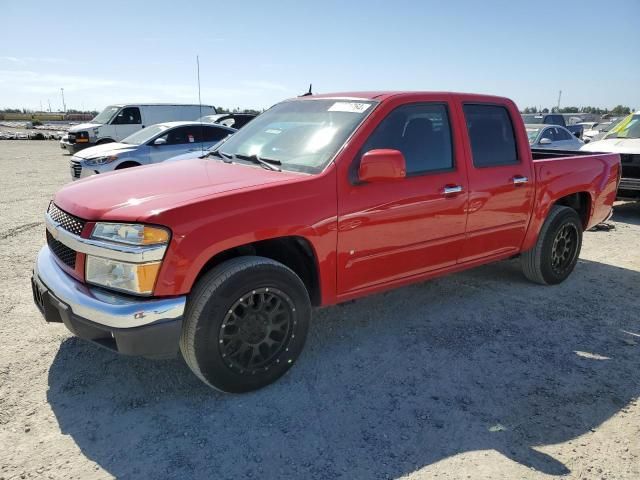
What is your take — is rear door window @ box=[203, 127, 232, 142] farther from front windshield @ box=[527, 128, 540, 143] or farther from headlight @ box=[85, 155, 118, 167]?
front windshield @ box=[527, 128, 540, 143]

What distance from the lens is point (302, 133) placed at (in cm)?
371

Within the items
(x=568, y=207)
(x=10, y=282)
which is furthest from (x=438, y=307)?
(x=10, y=282)

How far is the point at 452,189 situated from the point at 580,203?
97.6 inches

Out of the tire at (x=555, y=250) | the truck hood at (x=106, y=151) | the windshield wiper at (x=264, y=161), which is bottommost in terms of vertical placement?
the tire at (x=555, y=250)

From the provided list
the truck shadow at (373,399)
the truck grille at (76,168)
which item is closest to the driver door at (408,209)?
the truck shadow at (373,399)

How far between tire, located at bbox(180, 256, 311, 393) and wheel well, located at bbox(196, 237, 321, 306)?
0.56ft

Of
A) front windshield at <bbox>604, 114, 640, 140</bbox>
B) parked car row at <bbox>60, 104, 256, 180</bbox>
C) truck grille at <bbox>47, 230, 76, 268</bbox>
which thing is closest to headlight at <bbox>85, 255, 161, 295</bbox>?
truck grille at <bbox>47, 230, 76, 268</bbox>

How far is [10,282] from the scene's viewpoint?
188 inches

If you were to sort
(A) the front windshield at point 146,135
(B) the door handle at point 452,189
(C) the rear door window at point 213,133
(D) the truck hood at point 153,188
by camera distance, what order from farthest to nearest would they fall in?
1. (C) the rear door window at point 213,133
2. (A) the front windshield at point 146,135
3. (B) the door handle at point 452,189
4. (D) the truck hood at point 153,188

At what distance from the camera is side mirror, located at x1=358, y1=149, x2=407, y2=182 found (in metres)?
3.19

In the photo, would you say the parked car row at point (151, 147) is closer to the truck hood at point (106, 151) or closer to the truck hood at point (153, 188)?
the truck hood at point (106, 151)

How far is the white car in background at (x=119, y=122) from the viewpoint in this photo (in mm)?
17125

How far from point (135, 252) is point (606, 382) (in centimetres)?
310

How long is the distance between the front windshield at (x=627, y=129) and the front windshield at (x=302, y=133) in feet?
27.1
